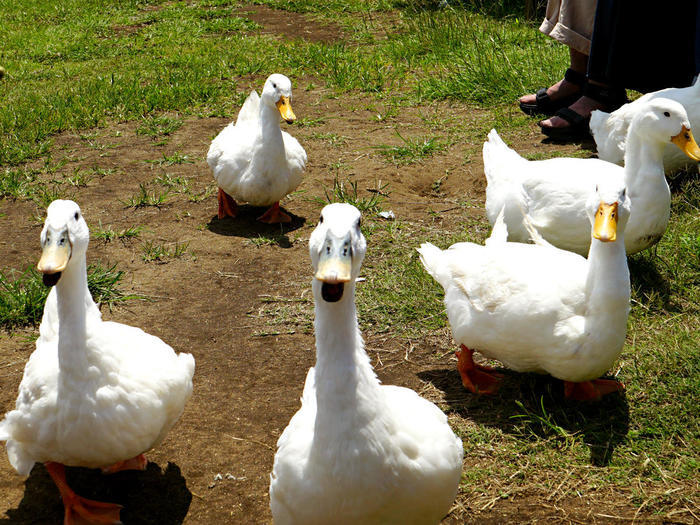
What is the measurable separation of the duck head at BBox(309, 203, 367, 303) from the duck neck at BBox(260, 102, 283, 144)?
3187mm

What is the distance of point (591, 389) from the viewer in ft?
11.3

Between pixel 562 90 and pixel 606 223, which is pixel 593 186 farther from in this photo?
pixel 562 90

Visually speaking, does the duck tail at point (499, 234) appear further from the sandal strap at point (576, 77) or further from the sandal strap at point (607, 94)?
the sandal strap at point (576, 77)

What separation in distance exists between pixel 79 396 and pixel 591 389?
227cm

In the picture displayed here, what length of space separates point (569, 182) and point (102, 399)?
2.83 meters

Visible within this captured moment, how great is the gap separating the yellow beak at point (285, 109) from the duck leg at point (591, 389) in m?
2.74

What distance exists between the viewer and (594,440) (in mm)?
3227

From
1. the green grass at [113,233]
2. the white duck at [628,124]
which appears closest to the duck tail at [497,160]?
the white duck at [628,124]

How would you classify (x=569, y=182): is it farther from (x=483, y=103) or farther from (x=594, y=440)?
(x=483, y=103)

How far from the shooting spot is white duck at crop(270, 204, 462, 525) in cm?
228

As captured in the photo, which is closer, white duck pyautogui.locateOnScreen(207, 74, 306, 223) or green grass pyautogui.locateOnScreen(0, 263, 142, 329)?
green grass pyautogui.locateOnScreen(0, 263, 142, 329)

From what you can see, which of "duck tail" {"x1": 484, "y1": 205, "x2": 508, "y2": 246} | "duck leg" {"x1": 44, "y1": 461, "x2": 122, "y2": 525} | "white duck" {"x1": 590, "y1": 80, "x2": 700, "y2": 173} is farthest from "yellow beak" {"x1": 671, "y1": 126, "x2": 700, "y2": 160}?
"duck leg" {"x1": 44, "y1": 461, "x2": 122, "y2": 525}

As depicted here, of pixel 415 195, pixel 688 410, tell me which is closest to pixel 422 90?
pixel 415 195

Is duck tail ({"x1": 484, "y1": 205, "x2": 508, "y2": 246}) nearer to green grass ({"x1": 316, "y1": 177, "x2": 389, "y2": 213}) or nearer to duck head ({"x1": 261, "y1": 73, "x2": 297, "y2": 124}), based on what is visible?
green grass ({"x1": 316, "y1": 177, "x2": 389, "y2": 213})
